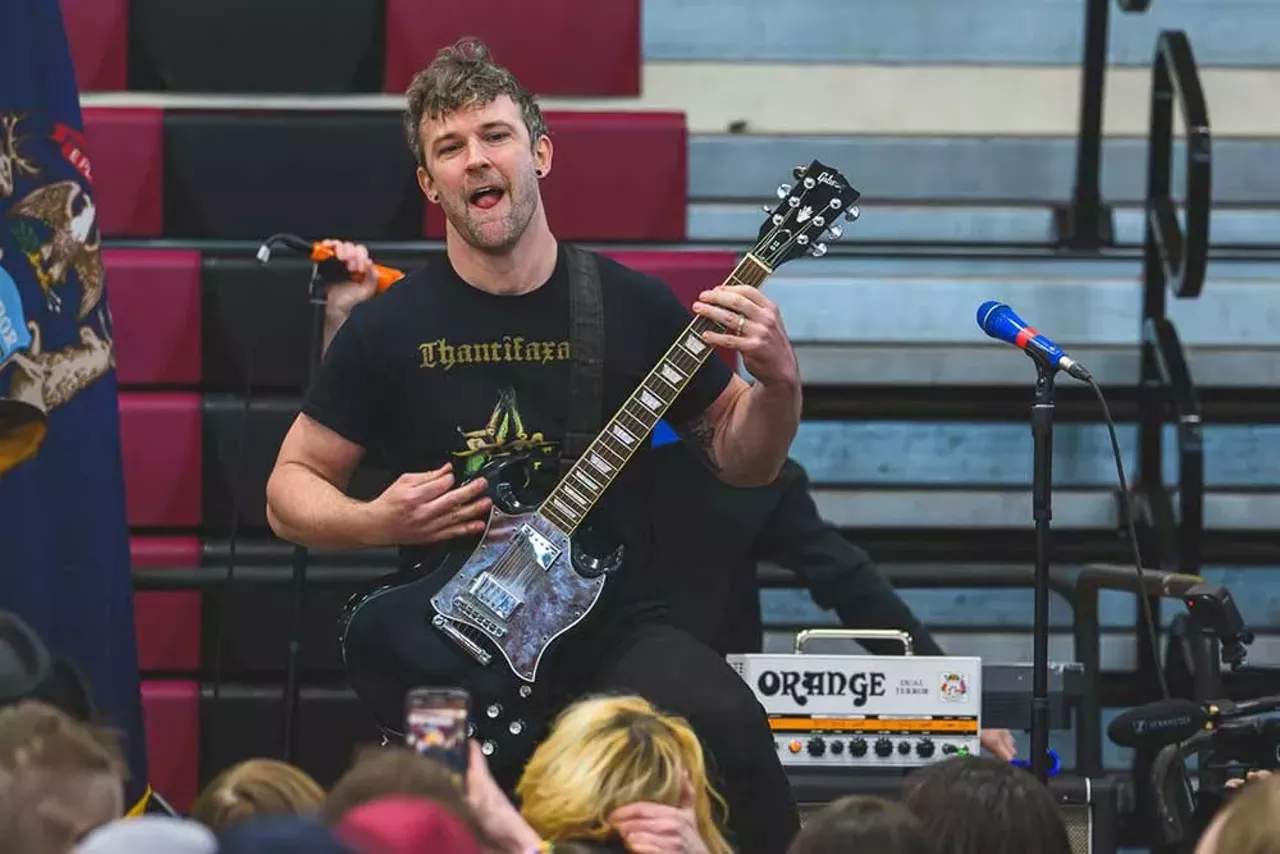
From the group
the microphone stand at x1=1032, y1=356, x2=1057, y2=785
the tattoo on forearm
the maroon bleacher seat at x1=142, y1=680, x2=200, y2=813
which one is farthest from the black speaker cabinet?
the maroon bleacher seat at x1=142, y1=680, x2=200, y2=813

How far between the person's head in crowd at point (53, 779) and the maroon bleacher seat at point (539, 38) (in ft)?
10.9

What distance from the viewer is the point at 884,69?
6289 mm

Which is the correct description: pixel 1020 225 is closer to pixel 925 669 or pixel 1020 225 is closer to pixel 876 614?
pixel 876 614

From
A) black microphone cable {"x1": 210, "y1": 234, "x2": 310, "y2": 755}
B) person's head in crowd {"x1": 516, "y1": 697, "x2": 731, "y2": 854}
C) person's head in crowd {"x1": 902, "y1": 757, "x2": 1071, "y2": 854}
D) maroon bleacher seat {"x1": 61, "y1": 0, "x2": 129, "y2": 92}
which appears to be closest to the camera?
person's head in crowd {"x1": 902, "y1": 757, "x2": 1071, "y2": 854}

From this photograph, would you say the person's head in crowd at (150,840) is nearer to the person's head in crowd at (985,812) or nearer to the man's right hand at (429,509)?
the person's head in crowd at (985,812)

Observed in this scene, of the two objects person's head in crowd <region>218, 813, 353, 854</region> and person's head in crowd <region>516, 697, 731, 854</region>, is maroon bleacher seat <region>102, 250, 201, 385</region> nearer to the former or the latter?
person's head in crowd <region>516, 697, 731, 854</region>

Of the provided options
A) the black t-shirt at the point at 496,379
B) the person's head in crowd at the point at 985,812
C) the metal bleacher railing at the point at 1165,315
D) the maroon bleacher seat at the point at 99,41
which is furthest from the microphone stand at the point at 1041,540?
the maroon bleacher seat at the point at 99,41

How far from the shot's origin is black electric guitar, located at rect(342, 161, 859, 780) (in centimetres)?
404

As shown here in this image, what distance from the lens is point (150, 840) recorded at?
2.04 meters

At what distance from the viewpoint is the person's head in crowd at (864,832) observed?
261cm

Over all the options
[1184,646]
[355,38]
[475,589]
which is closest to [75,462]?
[475,589]

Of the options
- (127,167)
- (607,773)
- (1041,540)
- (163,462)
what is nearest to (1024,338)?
(1041,540)

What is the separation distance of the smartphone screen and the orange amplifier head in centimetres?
180

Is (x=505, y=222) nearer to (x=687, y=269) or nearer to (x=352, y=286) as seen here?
(x=352, y=286)
